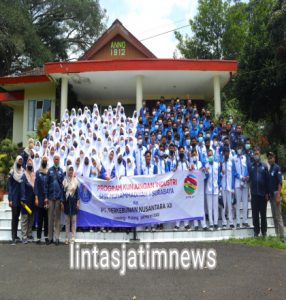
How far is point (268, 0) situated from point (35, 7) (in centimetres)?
1985

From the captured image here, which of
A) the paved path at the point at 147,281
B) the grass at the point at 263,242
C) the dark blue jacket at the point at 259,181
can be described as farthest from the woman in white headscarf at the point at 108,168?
the dark blue jacket at the point at 259,181

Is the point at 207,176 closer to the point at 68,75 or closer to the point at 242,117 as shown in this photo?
the point at 68,75

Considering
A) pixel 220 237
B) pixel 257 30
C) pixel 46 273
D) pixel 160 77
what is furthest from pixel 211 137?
pixel 257 30

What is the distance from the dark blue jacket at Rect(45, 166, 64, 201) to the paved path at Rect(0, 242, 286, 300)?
152 centimetres

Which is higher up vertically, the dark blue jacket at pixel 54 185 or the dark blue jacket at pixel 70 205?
the dark blue jacket at pixel 54 185

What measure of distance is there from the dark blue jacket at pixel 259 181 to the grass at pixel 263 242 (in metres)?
0.96

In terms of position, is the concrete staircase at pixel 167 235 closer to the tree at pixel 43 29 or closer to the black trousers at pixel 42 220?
the black trousers at pixel 42 220

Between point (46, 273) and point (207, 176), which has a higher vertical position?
point (207, 176)

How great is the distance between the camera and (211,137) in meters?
11.7

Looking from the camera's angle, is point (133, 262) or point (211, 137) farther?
point (211, 137)

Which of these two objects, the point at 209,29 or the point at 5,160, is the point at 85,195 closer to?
the point at 5,160

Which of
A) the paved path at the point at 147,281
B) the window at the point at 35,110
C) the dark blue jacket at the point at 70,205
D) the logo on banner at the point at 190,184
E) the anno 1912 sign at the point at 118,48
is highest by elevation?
the anno 1912 sign at the point at 118,48

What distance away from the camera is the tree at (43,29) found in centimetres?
2509

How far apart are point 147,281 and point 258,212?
12.6 feet
